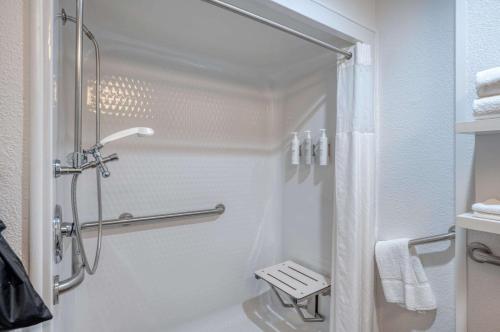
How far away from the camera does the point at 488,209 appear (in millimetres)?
859

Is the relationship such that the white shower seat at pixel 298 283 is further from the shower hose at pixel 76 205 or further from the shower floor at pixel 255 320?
the shower hose at pixel 76 205

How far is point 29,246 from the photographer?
2.02ft

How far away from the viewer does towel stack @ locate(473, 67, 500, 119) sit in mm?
820

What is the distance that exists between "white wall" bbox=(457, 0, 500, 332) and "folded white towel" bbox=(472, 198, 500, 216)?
0.05 metres

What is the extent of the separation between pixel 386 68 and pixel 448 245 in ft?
3.09

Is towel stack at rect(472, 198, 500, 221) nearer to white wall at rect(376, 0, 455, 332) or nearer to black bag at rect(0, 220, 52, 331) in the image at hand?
white wall at rect(376, 0, 455, 332)

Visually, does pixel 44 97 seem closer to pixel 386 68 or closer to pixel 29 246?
pixel 29 246

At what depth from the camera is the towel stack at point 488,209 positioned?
0.84 meters

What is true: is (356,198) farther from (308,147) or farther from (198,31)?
(198,31)

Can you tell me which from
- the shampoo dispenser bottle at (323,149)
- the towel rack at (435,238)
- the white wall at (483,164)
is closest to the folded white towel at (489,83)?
the white wall at (483,164)

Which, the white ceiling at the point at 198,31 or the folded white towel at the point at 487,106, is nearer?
the folded white towel at the point at 487,106

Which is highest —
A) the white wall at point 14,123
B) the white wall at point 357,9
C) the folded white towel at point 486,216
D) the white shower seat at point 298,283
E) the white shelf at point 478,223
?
the white wall at point 357,9

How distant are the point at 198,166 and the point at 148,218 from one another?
476mm

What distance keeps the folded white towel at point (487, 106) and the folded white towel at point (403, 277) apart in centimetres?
69
